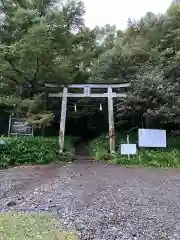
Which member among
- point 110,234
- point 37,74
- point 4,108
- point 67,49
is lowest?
point 110,234

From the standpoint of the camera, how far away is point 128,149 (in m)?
15.0

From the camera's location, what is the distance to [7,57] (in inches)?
630

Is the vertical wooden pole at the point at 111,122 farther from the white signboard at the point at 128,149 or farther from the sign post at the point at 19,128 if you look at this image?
the sign post at the point at 19,128

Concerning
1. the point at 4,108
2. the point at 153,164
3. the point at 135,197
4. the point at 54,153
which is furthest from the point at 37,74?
the point at 135,197

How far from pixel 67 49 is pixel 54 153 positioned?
5.32m

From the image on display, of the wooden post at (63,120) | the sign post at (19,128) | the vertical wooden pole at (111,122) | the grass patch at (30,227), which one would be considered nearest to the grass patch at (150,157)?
the vertical wooden pole at (111,122)

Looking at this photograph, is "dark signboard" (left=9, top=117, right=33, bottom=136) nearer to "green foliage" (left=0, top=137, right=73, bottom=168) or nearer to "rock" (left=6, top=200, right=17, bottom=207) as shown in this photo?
"green foliage" (left=0, top=137, right=73, bottom=168)

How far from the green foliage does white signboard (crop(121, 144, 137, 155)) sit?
2.30 meters

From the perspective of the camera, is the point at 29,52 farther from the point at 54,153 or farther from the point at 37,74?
the point at 54,153

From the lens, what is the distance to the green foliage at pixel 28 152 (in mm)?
13945

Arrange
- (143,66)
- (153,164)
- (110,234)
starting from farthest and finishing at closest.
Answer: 1. (143,66)
2. (153,164)
3. (110,234)

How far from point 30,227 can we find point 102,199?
107 inches

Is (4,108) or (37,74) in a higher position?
(37,74)

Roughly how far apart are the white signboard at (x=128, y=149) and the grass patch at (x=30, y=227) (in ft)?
30.4
